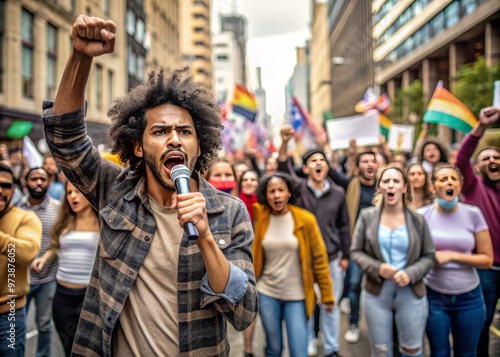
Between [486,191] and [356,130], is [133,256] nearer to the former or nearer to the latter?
[486,191]

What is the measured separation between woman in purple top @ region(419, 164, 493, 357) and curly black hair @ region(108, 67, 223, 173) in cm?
257

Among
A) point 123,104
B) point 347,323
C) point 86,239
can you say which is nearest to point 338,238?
point 347,323

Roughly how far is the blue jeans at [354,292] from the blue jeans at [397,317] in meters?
1.69

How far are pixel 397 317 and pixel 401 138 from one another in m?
7.07

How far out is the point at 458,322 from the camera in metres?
4.03


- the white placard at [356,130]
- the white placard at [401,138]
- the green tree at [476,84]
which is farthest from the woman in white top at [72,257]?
the green tree at [476,84]

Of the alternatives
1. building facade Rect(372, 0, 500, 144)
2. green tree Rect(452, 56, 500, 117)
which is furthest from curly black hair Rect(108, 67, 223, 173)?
green tree Rect(452, 56, 500, 117)

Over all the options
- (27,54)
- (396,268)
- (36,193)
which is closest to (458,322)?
(396,268)

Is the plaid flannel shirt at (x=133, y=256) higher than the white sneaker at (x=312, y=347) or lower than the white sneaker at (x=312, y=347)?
higher

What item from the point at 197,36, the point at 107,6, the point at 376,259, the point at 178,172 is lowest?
the point at 376,259

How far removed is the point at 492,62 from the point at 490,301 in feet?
47.3

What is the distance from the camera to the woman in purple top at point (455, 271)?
402 cm

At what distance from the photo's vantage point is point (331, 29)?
82.2 meters

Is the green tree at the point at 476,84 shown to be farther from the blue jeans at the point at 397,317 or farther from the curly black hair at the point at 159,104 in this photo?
the curly black hair at the point at 159,104
